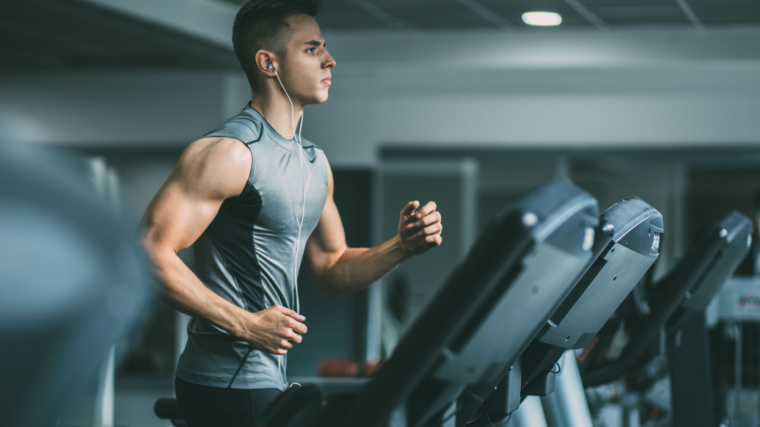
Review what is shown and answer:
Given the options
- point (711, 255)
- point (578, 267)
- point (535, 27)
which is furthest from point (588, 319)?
point (535, 27)

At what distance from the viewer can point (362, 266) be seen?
1804mm

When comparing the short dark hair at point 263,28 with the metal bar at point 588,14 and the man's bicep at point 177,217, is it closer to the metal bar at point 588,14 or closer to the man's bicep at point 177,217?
the man's bicep at point 177,217

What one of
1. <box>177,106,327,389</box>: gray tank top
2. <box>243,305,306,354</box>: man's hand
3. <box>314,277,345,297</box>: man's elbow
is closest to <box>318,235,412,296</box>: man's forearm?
<box>314,277,345,297</box>: man's elbow

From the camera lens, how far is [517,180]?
24.5 ft

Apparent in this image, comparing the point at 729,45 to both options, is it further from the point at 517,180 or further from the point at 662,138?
the point at 517,180

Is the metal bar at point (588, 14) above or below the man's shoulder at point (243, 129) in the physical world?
above

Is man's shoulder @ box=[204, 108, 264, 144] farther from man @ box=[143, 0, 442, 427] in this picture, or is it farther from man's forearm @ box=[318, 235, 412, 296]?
man's forearm @ box=[318, 235, 412, 296]

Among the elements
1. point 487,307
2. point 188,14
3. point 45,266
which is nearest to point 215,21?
point 188,14

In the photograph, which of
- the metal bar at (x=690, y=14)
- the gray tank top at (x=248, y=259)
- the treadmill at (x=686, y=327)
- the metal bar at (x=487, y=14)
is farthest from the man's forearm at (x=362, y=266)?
the metal bar at (x=690, y=14)

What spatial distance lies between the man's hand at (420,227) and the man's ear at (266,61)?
0.36 meters

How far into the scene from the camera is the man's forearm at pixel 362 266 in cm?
173

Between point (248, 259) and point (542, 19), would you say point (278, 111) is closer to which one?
point (248, 259)

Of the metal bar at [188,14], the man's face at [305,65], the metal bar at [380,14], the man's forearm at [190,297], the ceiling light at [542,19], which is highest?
the ceiling light at [542,19]

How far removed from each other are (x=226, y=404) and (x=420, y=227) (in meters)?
0.45
